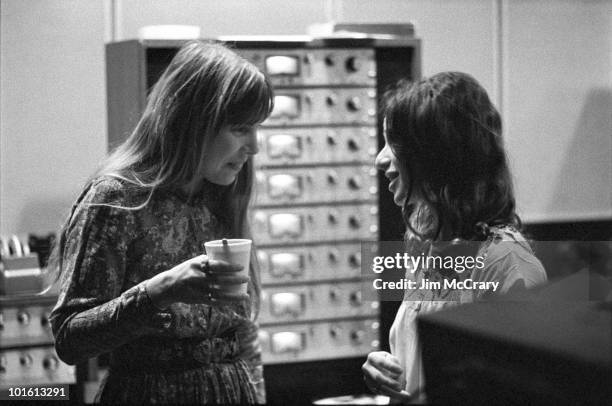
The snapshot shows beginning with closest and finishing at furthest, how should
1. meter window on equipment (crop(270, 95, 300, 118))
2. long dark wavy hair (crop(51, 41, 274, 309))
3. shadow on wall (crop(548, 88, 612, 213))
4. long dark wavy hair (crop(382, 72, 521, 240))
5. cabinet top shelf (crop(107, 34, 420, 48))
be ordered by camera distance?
long dark wavy hair (crop(382, 72, 521, 240)) → long dark wavy hair (crop(51, 41, 274, 309)) → cabinet top shelf (crop(107, 34, 420, 48)) → meter window on equipment (crop(270, 95, 300, 118)) → shadow on wall (crop(548, 88, 612, 213))

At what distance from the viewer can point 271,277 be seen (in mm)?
3602

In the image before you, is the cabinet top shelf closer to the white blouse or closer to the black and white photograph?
the black and white photograph

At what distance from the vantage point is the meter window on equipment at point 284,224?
3.59 metres

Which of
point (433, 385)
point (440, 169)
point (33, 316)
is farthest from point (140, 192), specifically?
point (33, 316)

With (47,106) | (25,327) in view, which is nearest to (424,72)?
(47,106)

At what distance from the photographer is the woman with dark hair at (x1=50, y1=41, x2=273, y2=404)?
4.49 ft

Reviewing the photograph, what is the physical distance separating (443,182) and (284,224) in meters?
2.29

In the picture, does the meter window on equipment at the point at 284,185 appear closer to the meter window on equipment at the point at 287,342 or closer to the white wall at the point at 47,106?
the meter window on equipment at the point at 287,342

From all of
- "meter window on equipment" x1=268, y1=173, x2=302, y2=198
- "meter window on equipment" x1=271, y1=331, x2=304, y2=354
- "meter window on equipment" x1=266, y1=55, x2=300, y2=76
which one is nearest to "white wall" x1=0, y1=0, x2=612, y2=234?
"meter window on equipment" x1=266, y1=55, x2=300, y2=76

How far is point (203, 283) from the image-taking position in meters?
1.22

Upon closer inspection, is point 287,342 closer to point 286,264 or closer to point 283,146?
point 286,264

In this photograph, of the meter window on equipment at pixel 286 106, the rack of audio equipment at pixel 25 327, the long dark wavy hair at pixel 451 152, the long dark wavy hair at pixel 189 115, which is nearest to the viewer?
the long dark wavy hair at pixel 451 152

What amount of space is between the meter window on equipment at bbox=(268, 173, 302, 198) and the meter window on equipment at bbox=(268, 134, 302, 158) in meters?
0.09

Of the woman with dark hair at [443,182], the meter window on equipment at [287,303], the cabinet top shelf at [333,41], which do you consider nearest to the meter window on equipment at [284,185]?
the meter window on equipment at [287,303]
